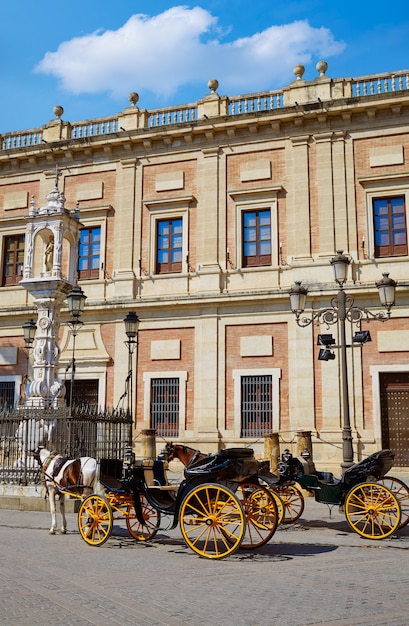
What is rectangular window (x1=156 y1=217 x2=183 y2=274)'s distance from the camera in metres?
20.6

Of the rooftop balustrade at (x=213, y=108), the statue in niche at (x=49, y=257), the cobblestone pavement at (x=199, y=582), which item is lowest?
the cobblestone pavement at (x=199, y=582)

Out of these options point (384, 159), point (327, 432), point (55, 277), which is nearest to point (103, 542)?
point (55, 277)

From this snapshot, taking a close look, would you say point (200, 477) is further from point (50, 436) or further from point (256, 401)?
point (256, 401)

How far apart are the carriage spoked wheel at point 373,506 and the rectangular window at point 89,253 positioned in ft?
46.8

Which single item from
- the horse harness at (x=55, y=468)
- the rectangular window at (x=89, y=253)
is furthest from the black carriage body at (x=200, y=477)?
the rectangular window at (x=89, y=253)

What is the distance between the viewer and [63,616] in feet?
16.1

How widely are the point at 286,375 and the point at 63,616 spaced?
1418cm

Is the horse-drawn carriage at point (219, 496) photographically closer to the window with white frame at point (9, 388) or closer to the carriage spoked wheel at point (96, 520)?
the carriage spoked wheel at point (96, 520)

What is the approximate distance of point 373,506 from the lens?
8.59 metres

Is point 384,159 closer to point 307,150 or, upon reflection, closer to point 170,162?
point 307,150

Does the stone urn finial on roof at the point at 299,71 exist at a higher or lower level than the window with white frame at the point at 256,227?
higher

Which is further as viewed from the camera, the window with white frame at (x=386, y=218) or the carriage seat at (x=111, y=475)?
the window with white frame at (x=386, y=218)

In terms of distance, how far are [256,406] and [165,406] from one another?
280 centimetres

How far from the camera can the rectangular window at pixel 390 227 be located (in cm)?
1850
